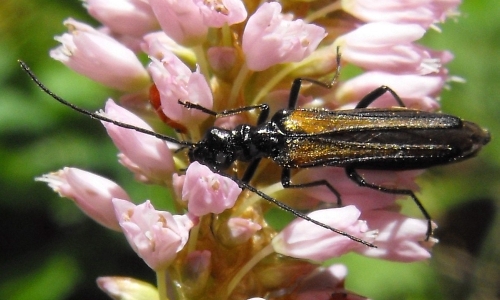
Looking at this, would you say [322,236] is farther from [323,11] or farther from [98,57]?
[98,57]

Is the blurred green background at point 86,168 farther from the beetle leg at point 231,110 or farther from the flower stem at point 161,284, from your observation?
the flower stem at point 161,284

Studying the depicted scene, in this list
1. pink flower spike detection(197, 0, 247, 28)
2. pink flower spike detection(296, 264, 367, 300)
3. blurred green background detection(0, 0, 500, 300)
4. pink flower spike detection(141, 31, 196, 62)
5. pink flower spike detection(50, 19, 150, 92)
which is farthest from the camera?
blurred green background detection(0, 0, 500, 300)

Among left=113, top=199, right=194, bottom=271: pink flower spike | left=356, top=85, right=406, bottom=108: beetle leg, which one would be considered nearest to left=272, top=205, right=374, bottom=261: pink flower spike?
left=113, top=199, right=194, bottom=271: pink flower spike

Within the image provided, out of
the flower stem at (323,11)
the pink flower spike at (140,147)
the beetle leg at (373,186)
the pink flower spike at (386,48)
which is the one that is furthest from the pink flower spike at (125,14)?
the beetle leg at (373,186)

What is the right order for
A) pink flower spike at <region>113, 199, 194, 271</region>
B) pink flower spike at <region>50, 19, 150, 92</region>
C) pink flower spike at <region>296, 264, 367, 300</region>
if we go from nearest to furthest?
pink flower spike at <region>113, 199, 194, 271</region> < pink flower spike at <region>296, 264, 367, 300</region> < pink flower spike at <region>50, 19, 150, 92</region>

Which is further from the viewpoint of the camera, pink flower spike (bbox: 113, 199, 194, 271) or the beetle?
the beetle

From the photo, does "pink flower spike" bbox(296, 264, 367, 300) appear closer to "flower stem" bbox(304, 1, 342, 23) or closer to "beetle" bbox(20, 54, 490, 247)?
"beetle" bbox(20, 54, 490, 247)
